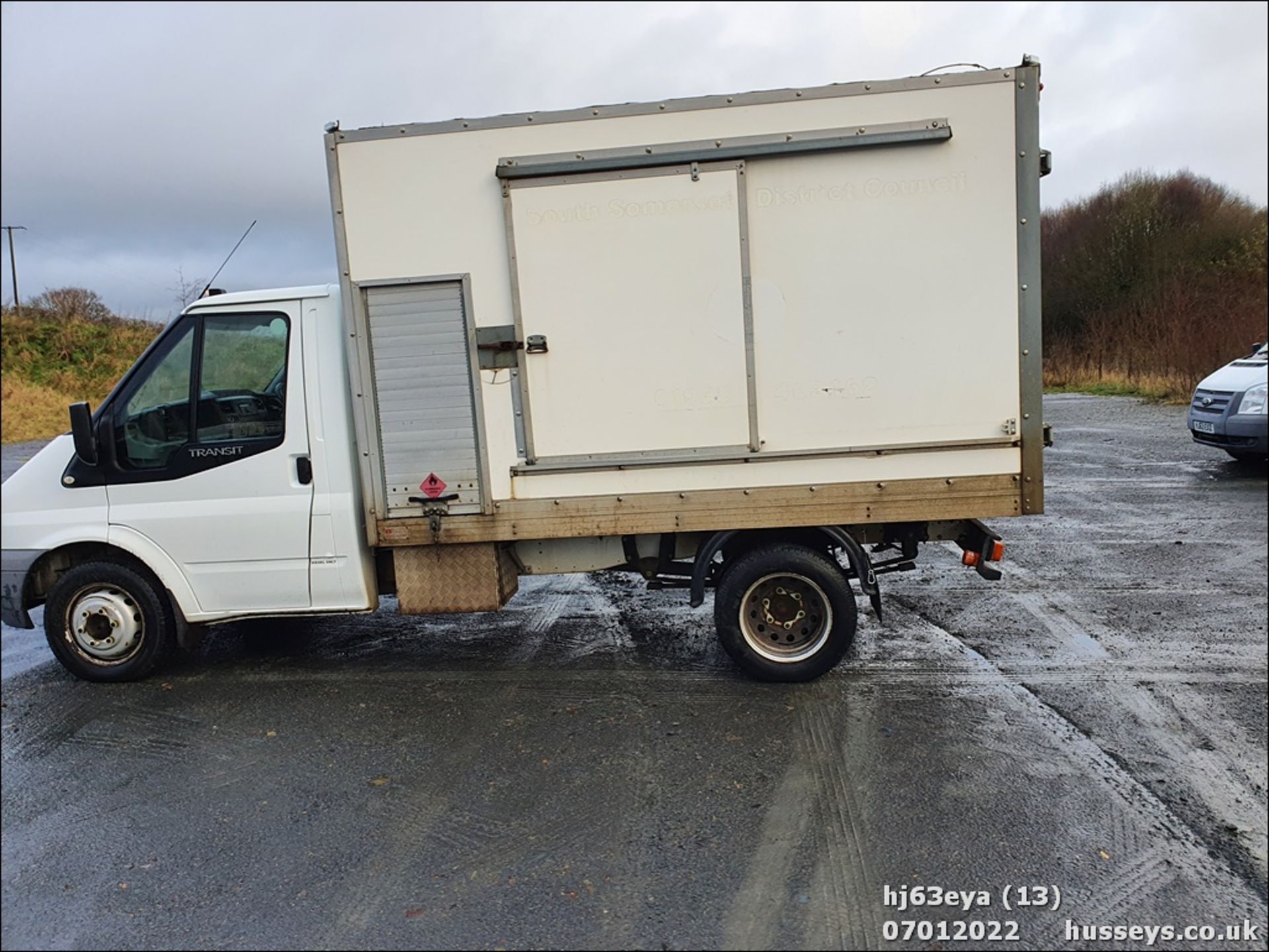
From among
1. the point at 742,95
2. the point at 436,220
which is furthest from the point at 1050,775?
the point at 436,220

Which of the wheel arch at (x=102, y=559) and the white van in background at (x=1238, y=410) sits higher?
the white van in background at (x=1238, y=410)

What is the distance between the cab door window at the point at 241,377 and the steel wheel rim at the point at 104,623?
3.63 ft

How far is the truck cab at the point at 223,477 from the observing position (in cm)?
519

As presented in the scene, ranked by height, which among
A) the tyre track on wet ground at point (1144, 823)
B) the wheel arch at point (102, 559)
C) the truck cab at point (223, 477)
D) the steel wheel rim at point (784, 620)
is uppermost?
the truck cab at point (223, 477)

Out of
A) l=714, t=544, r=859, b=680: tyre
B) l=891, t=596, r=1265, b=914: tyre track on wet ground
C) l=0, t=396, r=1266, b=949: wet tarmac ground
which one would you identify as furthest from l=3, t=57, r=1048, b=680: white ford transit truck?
l=891, t=596, r=1265, b=914: tyre track on wet ground

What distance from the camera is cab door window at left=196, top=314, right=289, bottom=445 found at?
523 centimetres

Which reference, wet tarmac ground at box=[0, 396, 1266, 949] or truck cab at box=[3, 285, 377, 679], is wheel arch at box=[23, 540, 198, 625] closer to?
truck cab at box=[3, 285, 377, 679]

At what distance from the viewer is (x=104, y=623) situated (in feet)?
17.8

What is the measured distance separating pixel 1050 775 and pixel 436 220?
13.3 ft

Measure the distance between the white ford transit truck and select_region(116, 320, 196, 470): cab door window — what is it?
2 centimetres

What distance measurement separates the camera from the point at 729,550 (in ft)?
17.3

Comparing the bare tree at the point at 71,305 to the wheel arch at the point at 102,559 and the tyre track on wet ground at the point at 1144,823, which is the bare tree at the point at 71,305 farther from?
the tyre track on wet ground at the point at 1144,823

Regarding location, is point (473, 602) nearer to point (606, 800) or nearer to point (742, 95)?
point (606, 800)

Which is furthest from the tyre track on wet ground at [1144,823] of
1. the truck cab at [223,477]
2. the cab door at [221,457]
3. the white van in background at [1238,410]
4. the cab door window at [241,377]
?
the cab door window at [241,377]
